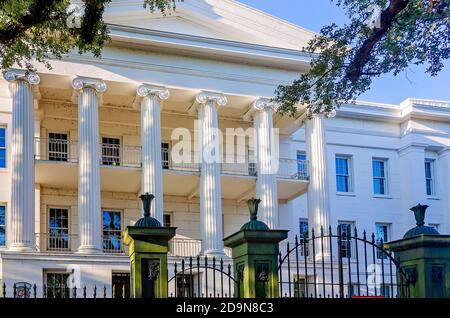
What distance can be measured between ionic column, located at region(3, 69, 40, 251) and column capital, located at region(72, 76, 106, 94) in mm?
1365

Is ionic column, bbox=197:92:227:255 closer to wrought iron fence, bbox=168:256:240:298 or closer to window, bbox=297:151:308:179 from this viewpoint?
wrought iron fence, bbox=168:256:240:298

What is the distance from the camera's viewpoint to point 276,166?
3062 cm

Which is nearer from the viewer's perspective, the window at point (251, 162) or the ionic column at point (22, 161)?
the ionic column at point (22, 161)

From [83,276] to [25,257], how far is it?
2.09m

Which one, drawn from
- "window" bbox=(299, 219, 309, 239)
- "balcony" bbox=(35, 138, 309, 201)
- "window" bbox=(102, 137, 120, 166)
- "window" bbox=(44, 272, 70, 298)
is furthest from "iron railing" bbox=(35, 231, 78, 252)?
"window" bbox=(299, 219, 309, 239)

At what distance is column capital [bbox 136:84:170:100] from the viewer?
28547mm

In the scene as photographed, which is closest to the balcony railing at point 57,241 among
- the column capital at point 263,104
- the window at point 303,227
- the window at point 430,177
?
the column capital at point 263,104

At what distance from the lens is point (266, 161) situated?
29969 millimetres

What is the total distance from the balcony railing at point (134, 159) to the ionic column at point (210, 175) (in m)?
1.29

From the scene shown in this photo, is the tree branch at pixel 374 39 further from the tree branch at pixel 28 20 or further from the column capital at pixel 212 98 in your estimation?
the column capital at pixel 212 98

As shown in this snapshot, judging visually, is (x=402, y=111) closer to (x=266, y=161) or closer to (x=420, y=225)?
(x=266, y=161)

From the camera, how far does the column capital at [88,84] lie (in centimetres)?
2756
